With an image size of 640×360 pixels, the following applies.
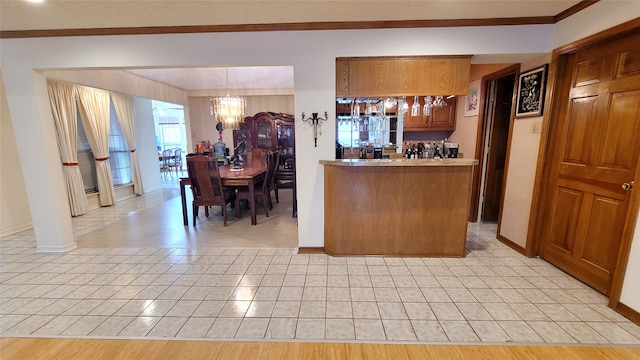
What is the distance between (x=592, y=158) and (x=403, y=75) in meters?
1.71

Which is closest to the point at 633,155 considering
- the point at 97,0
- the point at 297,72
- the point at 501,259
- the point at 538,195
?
the point at 538,195

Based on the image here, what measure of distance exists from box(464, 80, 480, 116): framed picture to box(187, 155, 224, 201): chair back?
3711 mm

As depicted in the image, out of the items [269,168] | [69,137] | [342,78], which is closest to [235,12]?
[342,78]

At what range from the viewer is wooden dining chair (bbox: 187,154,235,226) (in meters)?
3.47

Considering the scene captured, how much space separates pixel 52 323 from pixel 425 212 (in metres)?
3.15

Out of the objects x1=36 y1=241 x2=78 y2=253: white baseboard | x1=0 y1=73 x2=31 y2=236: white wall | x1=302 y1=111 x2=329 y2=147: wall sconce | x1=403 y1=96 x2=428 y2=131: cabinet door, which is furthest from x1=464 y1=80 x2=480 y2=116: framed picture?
x1=0 y1=73 x2=31 y2=236: white wall

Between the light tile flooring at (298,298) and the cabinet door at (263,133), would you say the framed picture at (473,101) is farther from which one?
the cabinet door at (263,133)

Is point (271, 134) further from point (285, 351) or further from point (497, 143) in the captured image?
point (285, 351)

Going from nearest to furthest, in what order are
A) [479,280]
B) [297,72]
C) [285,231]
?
[479,280] < [297,72] < [285,231]

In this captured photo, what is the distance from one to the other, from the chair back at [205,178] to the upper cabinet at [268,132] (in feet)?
8.70

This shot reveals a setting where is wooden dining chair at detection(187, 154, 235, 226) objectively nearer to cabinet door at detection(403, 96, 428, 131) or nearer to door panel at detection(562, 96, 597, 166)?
cabinet door at detection(403, 96, 428, 131)

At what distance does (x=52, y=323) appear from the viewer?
1.84 meters

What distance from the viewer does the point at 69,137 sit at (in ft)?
13.5

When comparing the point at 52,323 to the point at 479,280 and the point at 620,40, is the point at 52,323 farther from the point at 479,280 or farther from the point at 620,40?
the point at 620,40
